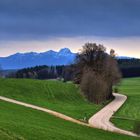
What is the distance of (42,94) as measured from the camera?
271ft

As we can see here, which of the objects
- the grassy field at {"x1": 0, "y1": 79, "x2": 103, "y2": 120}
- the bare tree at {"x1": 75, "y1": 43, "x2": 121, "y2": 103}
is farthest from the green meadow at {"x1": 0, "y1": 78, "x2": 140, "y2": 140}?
the bare tree at {"x1": 75, "y1": 43, "x2": 121, "y2": 103}

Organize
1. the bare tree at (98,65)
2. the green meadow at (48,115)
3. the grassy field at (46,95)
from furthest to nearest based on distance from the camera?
the bare tree at (98,65), the grassy field at (46,95), the green meadow at (48,115)

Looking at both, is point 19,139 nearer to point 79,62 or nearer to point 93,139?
point 93,139

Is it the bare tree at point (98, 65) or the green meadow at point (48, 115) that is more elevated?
the bare tree at point (98, 65)

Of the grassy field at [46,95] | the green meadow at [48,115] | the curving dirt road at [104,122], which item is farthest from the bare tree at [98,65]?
the curving dirt road at [104,122]

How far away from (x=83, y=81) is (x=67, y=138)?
239ft

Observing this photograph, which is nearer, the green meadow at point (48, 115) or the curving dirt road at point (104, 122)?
the green meadow at point (48, 115)

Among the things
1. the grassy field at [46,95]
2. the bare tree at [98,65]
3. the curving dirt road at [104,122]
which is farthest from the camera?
the bare tree at [98,65]

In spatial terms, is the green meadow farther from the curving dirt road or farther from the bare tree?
the bare tree

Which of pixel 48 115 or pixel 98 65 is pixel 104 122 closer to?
pixel 48 115

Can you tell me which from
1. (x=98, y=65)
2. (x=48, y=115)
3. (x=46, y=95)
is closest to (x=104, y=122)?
(x=48, y=115)

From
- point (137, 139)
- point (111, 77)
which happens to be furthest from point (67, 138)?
point (111, 77)

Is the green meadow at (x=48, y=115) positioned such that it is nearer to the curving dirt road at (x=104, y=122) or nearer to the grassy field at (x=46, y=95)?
the grassy field at (x=46, y=95)

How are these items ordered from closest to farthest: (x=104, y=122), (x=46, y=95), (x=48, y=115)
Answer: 1. (x=48, y=115)
2. (x=104, y=122)
3. (x=46, y=95)
